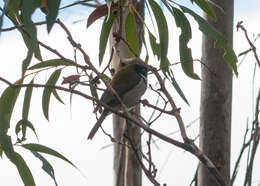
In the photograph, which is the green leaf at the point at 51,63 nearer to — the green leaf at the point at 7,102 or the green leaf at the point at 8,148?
the green leaf at the point at 7,102

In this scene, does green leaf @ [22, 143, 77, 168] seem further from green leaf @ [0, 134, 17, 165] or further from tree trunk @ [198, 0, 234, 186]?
tree trunk @ [198, 0, 234, 186]

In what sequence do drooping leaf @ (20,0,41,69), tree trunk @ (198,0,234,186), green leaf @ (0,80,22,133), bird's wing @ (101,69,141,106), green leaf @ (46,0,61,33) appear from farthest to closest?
1. bird's wing @ (101,69,141,106)
2. green leaf @ (0,80,22,133)
3. tree trunk @ (198,0,234,186)
4. green leaf @ (46,0,61,33)
5. drooping leaf @ (20,0,41,69)

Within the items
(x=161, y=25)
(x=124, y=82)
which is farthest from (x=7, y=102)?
(x=124, y=82)

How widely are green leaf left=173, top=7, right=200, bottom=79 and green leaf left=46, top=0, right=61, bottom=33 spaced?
0.67 metres

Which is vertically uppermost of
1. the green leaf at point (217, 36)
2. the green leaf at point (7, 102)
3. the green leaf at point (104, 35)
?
the green leaf at point (104, 35)

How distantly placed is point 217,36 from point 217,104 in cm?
30

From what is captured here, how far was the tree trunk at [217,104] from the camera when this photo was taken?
234 cm

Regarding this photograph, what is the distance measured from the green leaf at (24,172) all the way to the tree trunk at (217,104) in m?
0.68

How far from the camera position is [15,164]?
89.8 inches

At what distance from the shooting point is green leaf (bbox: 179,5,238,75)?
2295 mm

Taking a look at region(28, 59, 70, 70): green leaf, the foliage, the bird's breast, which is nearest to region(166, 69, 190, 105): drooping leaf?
the foliage

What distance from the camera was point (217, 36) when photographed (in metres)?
2.30

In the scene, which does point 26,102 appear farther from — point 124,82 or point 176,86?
point 124,82

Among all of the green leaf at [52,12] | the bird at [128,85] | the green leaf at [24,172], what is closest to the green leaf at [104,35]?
the green leaf at [24,172]
